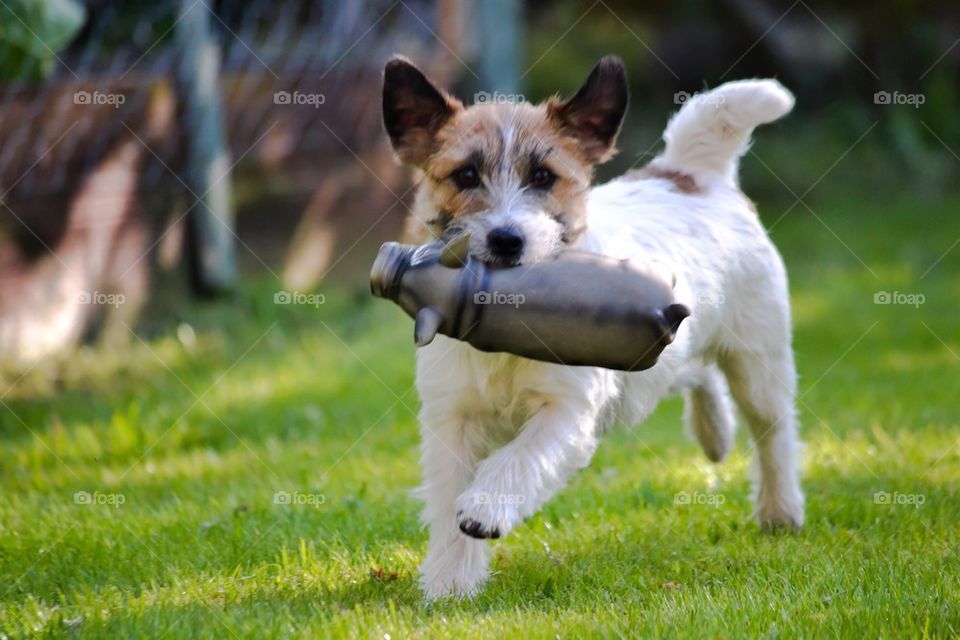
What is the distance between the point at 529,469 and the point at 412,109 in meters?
1.48

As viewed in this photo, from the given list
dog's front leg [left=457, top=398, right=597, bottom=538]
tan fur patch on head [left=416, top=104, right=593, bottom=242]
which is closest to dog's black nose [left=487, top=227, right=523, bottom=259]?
tan fur patch on head [left=416, top=104, right=593, bottom=242]

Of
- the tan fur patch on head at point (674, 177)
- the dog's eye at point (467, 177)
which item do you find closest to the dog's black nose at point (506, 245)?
the dog's eye at point (467, 177)

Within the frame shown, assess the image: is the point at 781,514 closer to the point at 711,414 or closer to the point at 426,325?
the point at 711,414

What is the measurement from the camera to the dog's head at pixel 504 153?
4036 mm

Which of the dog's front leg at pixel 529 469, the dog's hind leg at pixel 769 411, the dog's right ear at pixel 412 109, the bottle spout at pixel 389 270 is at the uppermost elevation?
the dog's right ear at pixel 412 109

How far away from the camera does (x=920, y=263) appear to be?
11.3 m

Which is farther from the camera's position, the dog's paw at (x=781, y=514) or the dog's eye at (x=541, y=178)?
the dog's paw at (x=781, y=514)

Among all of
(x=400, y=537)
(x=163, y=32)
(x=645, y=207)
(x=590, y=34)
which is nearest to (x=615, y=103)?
(x=645, y=207)

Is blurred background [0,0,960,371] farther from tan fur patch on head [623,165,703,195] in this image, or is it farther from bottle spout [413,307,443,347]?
bottle spout [413,307,443,347]

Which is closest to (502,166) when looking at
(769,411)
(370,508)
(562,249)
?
(562,249)

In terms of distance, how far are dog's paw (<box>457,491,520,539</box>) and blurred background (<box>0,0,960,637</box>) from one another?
28 cm

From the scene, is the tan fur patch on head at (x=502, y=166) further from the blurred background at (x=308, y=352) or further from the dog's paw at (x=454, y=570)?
the blurred background at (x=308, y=352)

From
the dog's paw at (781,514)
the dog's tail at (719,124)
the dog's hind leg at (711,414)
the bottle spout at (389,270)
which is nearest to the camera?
the bottle spout at (389,270)

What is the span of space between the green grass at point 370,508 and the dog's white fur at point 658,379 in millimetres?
268
